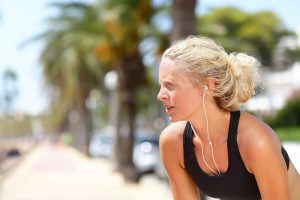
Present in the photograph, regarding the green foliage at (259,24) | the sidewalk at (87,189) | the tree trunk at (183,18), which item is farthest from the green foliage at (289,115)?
the green foliage at (259,24)

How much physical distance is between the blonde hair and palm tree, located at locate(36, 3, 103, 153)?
14763mm

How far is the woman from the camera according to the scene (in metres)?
2.19

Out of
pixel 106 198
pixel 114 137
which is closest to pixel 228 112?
pixel 106 198

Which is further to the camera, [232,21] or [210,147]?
[232,21]

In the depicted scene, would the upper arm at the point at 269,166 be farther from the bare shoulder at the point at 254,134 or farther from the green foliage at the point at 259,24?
the green foliage at the point at 259,24

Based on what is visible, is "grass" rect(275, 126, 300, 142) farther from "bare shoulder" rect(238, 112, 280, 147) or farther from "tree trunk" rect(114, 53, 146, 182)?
"bare shoulder" rect(238, 112, 280, 147)

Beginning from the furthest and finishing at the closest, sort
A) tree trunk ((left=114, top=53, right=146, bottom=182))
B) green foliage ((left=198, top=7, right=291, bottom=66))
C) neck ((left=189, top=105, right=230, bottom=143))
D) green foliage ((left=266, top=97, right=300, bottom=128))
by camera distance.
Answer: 1. green foliage ((left=198, top=7, right=291, bottom=66))
2. green foliage ((left=266, top=97, right=300, bottom=128))
3. tree trunk ((left=114, top=53, right=146, bottom=182))
4. neck ((left=189, top=105, right=230, bottom=143))

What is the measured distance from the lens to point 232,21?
43.7m

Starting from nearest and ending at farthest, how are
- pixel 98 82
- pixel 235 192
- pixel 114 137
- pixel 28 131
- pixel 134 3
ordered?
pixel 235 192 → pixel 134 3 → pixel 114 137 → pixel 98 82 → pixel 28 131

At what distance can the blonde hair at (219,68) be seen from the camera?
89.4 inches

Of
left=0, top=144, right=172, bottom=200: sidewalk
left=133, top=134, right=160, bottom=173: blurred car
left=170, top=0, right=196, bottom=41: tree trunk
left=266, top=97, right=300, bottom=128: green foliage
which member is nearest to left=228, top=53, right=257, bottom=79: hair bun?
left=170, top=0, right=196, bottom=41: tree trunk

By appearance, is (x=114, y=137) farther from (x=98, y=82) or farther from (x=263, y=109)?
(x=263, y=109)

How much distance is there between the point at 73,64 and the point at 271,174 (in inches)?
881

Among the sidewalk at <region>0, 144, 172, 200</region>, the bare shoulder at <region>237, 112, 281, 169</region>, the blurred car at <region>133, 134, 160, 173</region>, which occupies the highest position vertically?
the bare shoulder at <region>237, 112, 281, 169</region>
